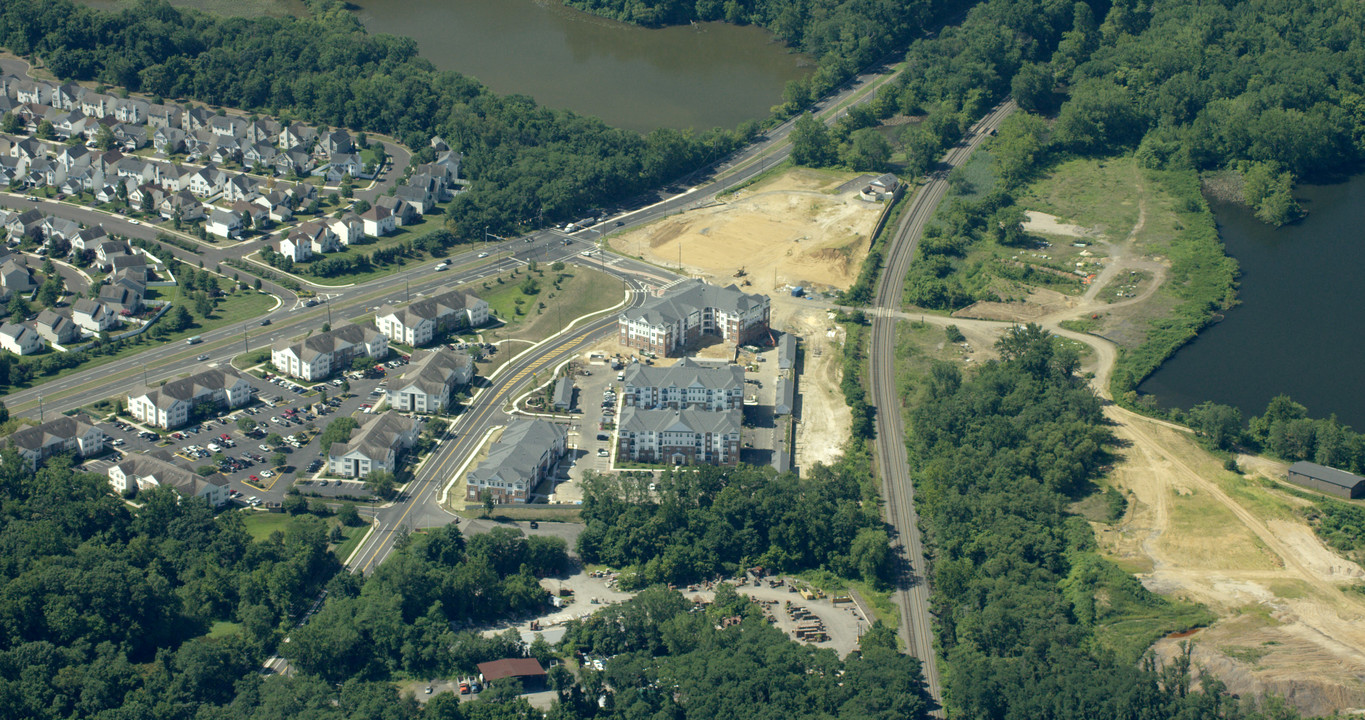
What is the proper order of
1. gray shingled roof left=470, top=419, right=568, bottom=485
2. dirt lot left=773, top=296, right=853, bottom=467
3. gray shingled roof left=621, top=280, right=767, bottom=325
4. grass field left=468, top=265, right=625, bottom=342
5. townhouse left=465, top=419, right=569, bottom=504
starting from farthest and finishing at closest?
grass field left=468, top=265, right=625, bottom=342
gray shingled roof left=621, top=280, right=767, bottom=325
dirt lot left=773, top=296, right=853, bottom=467
gray shingled roof left=470, top=419, right=568, bottom=485
townhouse left=465, top=419, right=569, bottom=504

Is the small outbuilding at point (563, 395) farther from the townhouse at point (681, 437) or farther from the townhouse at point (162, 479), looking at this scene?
the townhouse at point (162, 479)

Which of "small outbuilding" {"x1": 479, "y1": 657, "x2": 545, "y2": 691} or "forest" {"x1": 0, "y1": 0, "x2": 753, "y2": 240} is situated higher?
"forest" {"x1": 0, "y1": 0, "x2": 753, "y2": 240}

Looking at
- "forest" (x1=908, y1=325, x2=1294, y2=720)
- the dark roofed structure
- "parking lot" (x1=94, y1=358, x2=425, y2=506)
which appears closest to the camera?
"forest" (x1=908, y1=325, x2=1294, y2=720)

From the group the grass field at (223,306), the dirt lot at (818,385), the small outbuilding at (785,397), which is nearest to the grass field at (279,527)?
the grass field at (223,306)

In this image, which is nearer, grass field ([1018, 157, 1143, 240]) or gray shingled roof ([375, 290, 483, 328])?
gray shingled roof ([375, 290, 483, 328])

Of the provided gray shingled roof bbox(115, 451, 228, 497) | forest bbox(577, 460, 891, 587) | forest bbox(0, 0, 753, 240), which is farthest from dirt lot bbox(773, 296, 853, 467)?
gray shingled roof bbox(115, 451, 228, 497)

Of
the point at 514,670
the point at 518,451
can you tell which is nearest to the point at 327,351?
the point at 518,451

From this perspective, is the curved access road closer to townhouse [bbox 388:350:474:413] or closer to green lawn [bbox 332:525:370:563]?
green lawn [bbox 332:525:370:563]

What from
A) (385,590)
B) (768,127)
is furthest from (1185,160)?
(385,590)
